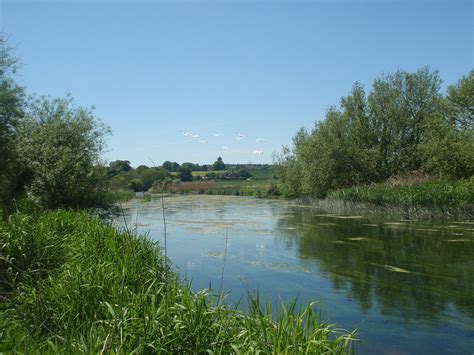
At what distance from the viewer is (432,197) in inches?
912

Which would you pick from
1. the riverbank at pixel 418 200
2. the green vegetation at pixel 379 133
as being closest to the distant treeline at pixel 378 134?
the green vegetation at pixel 379 133

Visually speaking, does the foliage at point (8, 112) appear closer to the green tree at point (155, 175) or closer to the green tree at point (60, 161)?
the green tree at point (60, 161)

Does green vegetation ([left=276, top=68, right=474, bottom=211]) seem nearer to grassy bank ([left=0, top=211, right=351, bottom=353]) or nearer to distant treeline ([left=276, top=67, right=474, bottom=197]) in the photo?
distant treeline ([left=276, top=67, right=474, bottom=197])

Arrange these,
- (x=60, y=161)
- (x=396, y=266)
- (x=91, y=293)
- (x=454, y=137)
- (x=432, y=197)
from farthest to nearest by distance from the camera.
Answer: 1. (x=454, y=137)
2. (x=432, y=197)
3. (x=60, y=161)
4. (x=396, y=266)
5. (x=91, y=293)

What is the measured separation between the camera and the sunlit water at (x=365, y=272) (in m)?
7.02

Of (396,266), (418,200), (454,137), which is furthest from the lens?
(454,137)

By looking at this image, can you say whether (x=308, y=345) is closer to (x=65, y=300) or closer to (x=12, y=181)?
(x=65, y=300)

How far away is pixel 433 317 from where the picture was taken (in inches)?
298

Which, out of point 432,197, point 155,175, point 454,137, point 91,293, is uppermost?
point 454,137

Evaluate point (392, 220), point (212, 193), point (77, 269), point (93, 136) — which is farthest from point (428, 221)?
point (212, 193)

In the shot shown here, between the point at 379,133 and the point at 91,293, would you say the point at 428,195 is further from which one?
the point at 91,293

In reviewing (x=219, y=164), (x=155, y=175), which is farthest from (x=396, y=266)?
(x=219, y=164)

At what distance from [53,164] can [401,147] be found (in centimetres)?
3037

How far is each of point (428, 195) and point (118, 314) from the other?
22.6 meters
